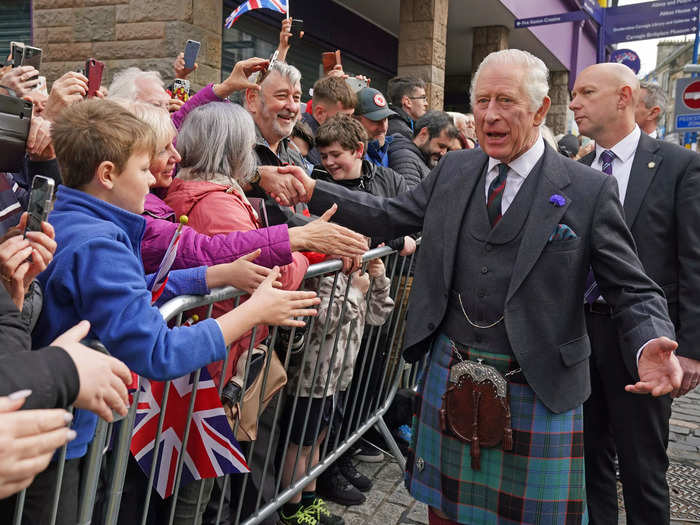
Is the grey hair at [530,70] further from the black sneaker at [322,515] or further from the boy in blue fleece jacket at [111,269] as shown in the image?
the black sneaker at [322,515]

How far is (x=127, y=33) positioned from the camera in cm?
636

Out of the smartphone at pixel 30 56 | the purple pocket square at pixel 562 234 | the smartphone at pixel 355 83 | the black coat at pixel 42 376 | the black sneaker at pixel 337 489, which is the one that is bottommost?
the black sneaker at pixel 337 489

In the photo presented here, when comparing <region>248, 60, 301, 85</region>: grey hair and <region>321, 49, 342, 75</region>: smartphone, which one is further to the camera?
<region>321, 49, 342, 75</region>: smartphone

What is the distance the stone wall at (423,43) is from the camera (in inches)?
391

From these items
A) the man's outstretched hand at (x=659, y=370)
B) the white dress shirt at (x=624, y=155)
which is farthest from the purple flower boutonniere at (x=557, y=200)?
the white dress shirt at (x=624, y=155)

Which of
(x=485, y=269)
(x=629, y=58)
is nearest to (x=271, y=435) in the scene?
(x=485, y=269)

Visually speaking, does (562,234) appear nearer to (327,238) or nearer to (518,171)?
(518,171)

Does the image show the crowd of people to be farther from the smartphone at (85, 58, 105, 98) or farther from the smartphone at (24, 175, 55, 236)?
the smartphone at (85, 58, 105, 98)

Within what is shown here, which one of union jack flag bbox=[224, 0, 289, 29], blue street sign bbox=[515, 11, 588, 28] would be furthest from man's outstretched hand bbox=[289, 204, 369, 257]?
blue street sign bbox=[515, 11, 588, 28]

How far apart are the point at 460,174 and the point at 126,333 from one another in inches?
56.4

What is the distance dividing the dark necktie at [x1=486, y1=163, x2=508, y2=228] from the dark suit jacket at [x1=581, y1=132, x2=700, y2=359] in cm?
94

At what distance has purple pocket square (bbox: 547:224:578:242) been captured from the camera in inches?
86.2

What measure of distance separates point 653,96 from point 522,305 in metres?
2.87

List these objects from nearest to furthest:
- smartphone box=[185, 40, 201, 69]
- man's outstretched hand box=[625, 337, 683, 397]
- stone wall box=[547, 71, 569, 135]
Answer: man's outstretched hand box=[625, 337, 683, 397]
smartphone box=[185, 40, 201, 69]
stone wall box=[547, 71, 569, 135]
